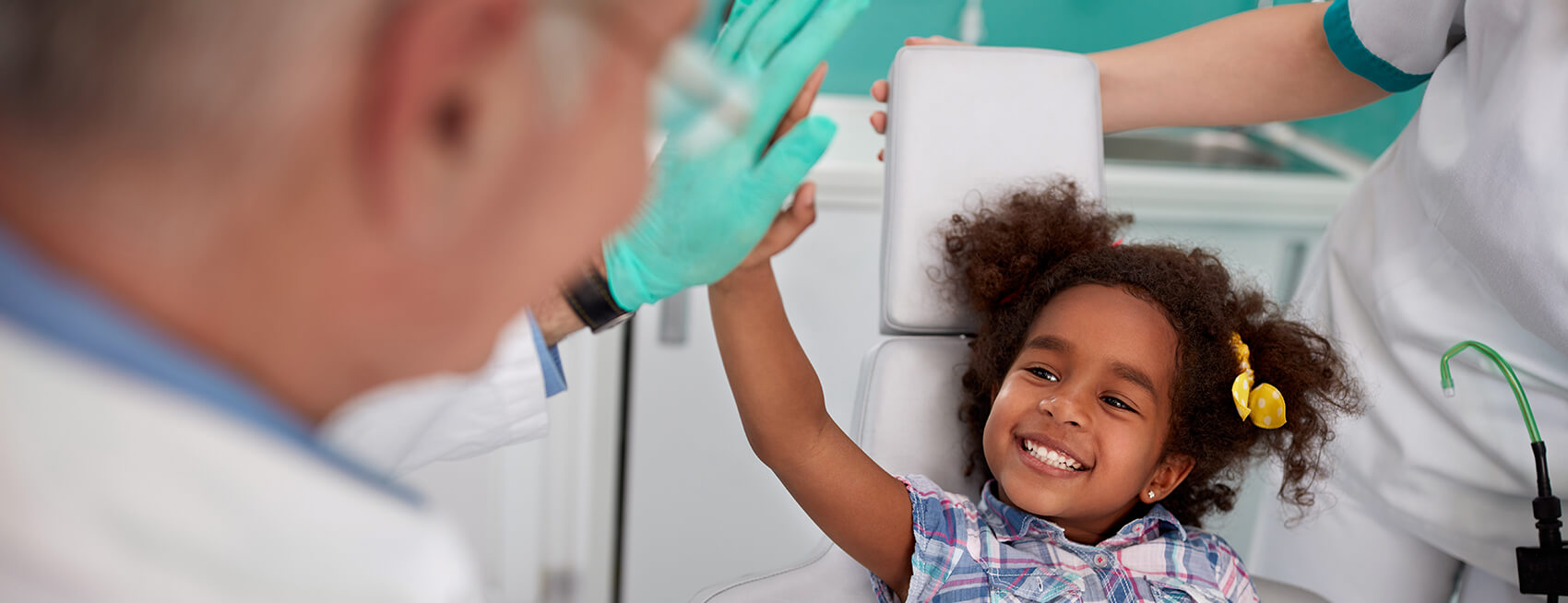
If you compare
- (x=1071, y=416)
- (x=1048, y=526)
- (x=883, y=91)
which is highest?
(x=883, y=91)

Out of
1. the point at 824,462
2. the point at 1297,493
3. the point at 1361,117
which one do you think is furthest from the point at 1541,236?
the point at 1361,117

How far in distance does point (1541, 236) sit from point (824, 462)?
69 centimetres

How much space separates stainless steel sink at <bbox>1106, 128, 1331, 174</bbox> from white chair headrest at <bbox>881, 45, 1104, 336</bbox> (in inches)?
44.5

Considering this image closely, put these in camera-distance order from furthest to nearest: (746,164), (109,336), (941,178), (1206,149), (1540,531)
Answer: (1206,149)
(941,178)
(1540,531)
(746,164)
(109,336)

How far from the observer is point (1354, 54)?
1199 millimetres

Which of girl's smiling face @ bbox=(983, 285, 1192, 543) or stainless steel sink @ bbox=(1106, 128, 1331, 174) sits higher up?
stainless steel sink @ bbox=(1106, 128, 1331, 174)

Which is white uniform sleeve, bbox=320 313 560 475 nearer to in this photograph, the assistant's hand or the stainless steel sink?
the assistant's hand

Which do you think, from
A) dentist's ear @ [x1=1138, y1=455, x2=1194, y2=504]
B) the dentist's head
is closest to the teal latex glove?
the dentist's head

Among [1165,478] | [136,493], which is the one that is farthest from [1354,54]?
[136,493]

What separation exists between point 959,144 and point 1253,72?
0.37 meters

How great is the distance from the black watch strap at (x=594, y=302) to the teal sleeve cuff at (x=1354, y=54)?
2.94ft

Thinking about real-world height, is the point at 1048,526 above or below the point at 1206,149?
below

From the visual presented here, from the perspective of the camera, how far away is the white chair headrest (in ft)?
4.08

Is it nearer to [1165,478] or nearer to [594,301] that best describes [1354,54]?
[1165,478]
